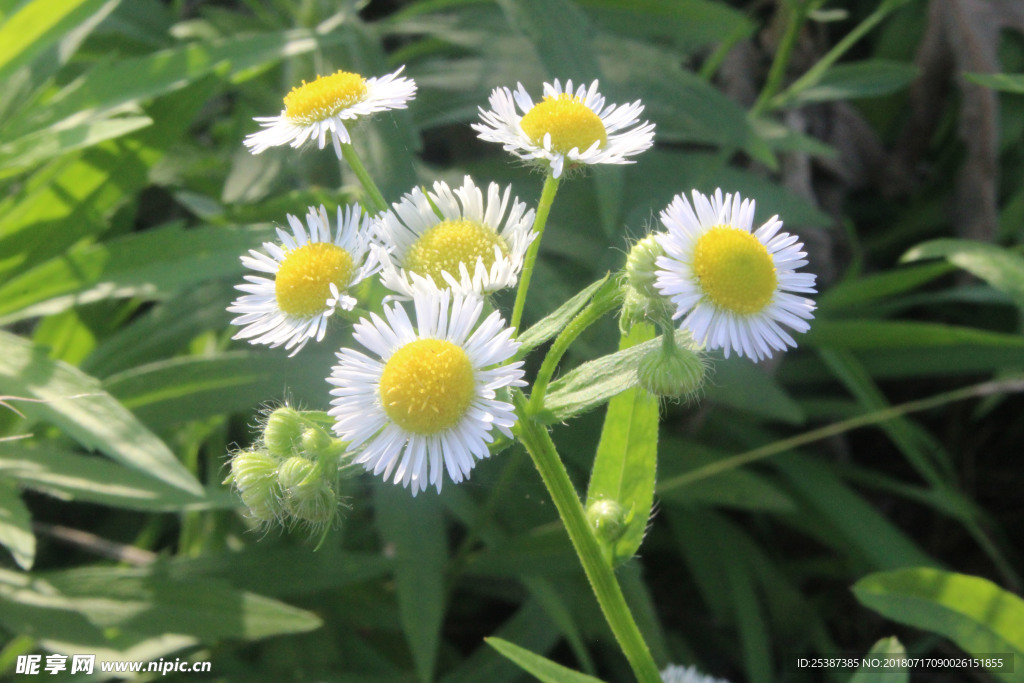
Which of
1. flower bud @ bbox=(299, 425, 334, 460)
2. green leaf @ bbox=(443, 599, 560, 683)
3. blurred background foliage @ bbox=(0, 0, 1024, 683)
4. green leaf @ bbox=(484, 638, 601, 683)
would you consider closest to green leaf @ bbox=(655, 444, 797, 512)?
blurred background foliage @ bbox=(0, 0, 1024, 683)

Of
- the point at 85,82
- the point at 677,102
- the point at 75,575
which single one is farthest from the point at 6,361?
the point at 677,102

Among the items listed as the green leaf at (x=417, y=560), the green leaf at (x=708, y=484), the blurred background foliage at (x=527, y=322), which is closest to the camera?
the blurred background foliage at (x=527, y=322)

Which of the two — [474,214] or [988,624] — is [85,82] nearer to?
[474,214]

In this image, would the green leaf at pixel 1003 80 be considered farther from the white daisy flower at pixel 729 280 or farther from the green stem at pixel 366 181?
the green stem at pixel 366 181

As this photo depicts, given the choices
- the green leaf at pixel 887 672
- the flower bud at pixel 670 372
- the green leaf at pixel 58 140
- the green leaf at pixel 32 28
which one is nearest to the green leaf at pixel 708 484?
the green leaf at pixel 887 672

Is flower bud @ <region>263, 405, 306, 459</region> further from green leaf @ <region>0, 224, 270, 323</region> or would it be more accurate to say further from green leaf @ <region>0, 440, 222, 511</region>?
green leaf @ <region>0, 224, 270, 323</region>

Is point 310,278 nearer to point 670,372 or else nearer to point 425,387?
point 425,387
